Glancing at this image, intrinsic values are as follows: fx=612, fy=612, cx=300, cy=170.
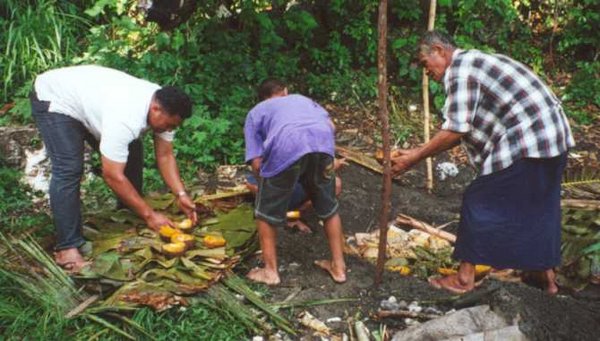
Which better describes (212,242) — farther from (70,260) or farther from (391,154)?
(391,154)

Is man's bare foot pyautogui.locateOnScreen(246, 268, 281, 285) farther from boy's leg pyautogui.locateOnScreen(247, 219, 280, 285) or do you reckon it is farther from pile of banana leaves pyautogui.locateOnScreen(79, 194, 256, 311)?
pile of banana leaves pyautogui.locateOnScreen(79, 194, 256, 311)

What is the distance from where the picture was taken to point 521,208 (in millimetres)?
3621

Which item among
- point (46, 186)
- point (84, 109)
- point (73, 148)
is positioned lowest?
point (46, 186)

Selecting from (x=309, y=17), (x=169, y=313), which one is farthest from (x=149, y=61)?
(x=169, y=313)

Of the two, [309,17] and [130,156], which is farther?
[309,17]

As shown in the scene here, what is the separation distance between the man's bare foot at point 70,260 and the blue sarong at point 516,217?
7.94ft

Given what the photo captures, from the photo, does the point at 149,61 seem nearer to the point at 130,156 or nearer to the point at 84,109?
the point at 130,156

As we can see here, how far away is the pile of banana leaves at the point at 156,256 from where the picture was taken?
363 centimetres

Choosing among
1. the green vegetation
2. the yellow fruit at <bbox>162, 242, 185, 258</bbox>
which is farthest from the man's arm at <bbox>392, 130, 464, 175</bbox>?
the green vegetation

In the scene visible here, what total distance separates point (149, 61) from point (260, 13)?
4.69 feet

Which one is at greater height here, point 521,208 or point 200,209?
point 521,208

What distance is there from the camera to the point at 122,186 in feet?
12.5

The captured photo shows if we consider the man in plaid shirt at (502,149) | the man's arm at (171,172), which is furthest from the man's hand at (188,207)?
the man in plaid shirt at (502,149)

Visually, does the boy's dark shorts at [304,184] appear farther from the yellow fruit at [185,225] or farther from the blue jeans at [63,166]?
the blue jeans at [63,166]
